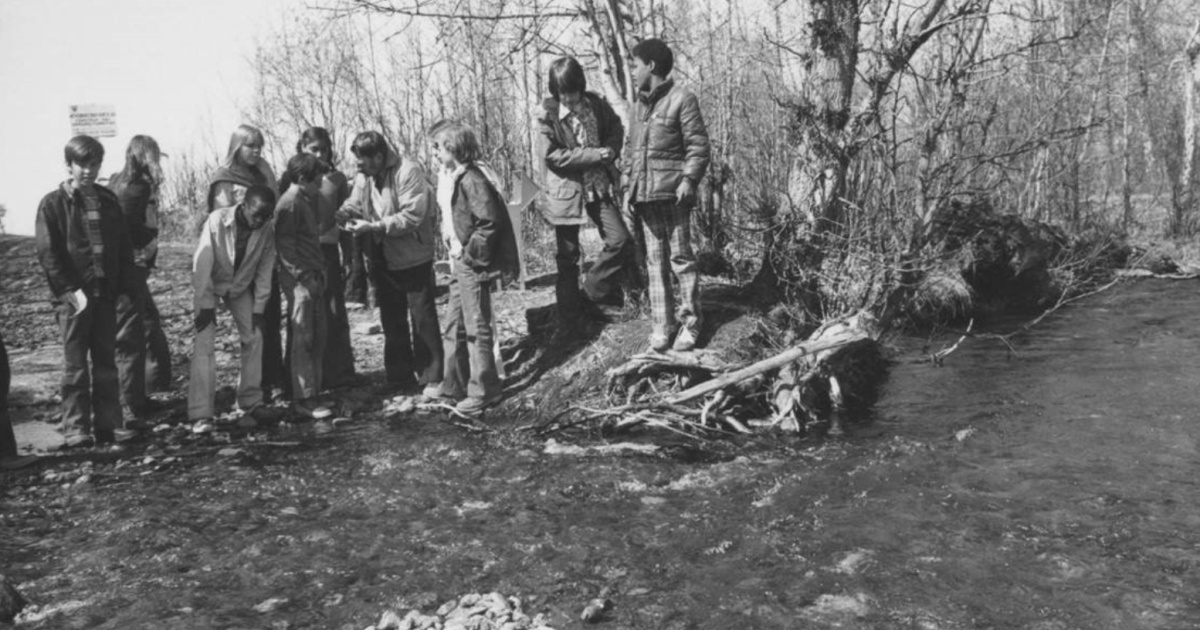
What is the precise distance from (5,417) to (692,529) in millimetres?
4460

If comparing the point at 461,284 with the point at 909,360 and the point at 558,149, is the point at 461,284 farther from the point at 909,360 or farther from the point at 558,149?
the point at 909,360

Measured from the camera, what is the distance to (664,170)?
22.3ft

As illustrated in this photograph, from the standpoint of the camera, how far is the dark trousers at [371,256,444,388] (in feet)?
25.6

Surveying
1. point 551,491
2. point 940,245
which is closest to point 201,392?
point 551,491

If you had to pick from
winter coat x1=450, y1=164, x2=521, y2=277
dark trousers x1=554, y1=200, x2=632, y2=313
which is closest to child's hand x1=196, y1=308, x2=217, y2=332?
winter coat x1=450, y1=164, x2=521, y2=277

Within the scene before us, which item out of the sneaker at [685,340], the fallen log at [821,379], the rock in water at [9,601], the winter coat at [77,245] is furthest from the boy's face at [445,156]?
the rock in water at [9,601]

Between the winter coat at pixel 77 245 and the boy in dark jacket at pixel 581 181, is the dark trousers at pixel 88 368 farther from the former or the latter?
the boy in dark jacket at pixel 581 181

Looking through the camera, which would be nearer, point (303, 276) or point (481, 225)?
point (481, 225)

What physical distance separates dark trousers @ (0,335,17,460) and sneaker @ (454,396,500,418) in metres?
2.88

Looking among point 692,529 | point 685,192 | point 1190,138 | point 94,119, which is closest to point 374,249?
point 685,192

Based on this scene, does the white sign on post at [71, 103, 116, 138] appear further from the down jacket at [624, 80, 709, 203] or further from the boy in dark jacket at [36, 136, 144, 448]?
the down jacket at [624, 80, 709, 203]

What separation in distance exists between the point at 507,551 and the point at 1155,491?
11.6 ft

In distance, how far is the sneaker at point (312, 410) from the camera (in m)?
7.51

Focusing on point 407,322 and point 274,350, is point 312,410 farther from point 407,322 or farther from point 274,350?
point 407,322
